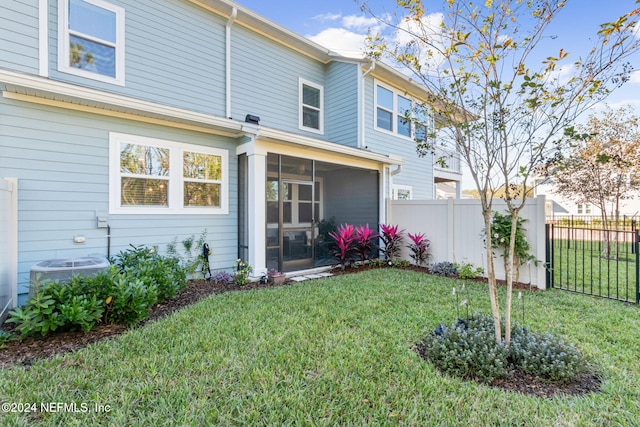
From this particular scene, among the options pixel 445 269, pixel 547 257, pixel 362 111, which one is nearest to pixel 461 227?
pixel 445 269

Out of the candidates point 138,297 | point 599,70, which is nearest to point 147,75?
point 138,297

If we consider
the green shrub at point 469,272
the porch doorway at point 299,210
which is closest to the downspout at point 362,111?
the porch doorway at point 299,210

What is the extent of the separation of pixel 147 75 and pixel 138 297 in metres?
4.60

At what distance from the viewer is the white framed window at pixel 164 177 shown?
17.0ft

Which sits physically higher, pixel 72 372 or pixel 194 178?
pixel 194 178

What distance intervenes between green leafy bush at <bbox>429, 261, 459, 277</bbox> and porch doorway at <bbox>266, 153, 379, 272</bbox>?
2091 mm

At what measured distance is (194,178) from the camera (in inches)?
236

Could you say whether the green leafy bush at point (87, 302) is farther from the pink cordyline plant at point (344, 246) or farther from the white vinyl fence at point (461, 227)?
the white vinyl fence at point (461, 227)

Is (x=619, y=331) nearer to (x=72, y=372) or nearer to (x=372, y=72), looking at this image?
(x=72, y=372)

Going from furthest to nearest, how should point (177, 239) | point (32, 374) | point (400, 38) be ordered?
point (177, 239), point (400, 38), point (32, 374)

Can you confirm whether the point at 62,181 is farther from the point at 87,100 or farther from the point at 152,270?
the point at 152,270

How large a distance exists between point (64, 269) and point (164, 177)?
2303 mm

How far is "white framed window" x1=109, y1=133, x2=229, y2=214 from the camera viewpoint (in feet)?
17.0

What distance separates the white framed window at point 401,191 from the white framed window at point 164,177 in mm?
5517
